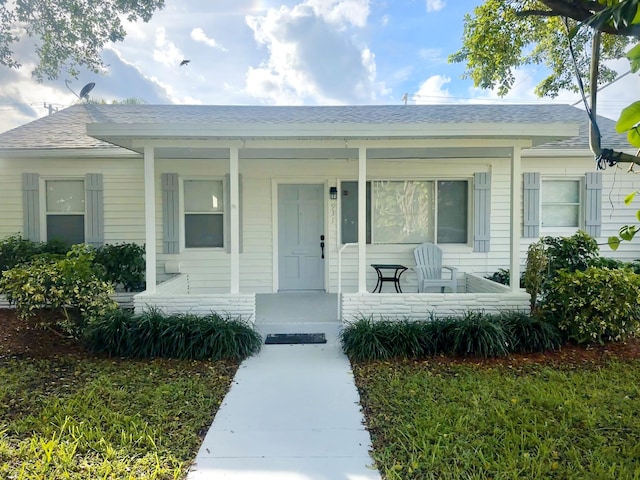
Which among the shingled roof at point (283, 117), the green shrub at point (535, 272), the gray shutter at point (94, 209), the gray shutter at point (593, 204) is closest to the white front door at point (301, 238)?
the shingled roof at point (283, 117)

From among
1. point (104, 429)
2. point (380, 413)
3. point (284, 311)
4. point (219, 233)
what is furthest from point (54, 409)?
point (219, 233)

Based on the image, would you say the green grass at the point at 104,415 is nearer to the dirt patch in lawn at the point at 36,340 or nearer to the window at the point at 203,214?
the dirt patch in lawn at the point at 36,340

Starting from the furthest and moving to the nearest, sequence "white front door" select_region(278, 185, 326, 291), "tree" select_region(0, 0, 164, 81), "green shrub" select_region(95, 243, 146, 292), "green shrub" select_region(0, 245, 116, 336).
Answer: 1. "tree" select_region(0, 0, 164, 81)
2. "white front door" select_region(278, 185, 326, 291)
3. "green shrub" select_region(95, 243, 146, 292)
4. "green shrub" select_region(0, 245, 116, 336)

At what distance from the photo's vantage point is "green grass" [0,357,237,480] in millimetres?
2586

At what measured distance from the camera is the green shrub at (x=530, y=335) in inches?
189

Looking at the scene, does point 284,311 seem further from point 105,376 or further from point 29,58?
point 29,58

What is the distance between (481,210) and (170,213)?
555 cm

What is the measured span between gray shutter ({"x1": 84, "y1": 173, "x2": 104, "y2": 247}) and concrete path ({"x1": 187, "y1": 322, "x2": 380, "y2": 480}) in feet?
14.3

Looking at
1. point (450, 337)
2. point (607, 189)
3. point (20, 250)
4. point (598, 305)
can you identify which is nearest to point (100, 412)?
point (450, 337)

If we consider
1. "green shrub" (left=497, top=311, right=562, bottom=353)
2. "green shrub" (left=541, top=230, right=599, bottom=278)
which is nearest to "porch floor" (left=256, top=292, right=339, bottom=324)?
"green shrub" (left=497, top=311, right=562, bottom=353)

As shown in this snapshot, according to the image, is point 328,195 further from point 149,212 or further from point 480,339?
point 480,339

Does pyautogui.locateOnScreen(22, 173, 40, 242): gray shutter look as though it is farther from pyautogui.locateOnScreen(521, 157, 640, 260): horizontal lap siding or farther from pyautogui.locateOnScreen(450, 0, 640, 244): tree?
pyautogui.locateOnScreen(521, 157, 640, 260): horizontal lap siding

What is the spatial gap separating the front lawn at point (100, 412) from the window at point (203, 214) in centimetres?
272

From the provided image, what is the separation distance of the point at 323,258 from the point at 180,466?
5.04 m
